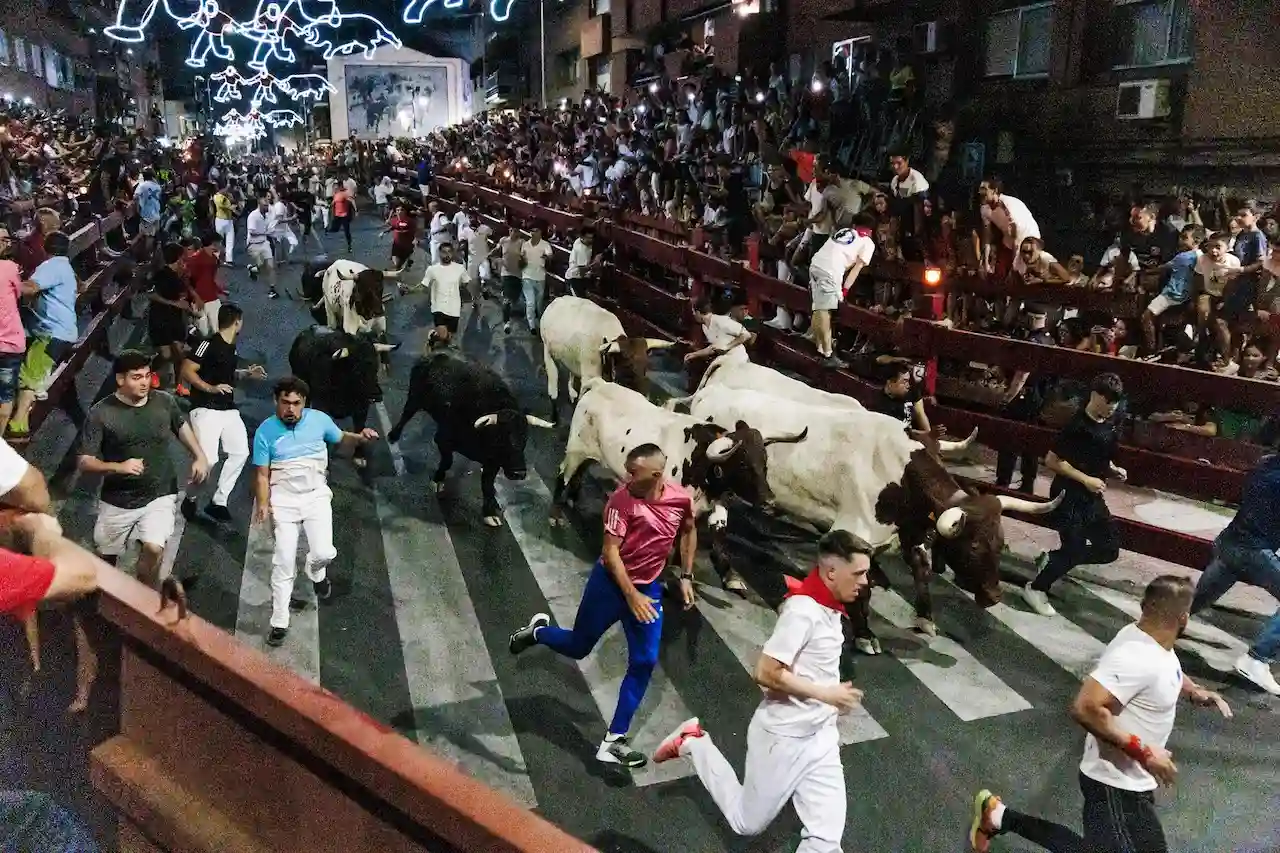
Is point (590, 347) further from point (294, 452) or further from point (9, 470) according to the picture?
point (9, 470)

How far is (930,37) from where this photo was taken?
1742 centimetres

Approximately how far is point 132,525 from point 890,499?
5177 mm

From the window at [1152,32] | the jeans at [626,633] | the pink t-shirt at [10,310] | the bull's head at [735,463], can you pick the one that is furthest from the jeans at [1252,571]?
the window at [1152,32]

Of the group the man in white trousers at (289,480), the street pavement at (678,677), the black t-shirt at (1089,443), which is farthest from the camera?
the black t-shirt at (1089,443)

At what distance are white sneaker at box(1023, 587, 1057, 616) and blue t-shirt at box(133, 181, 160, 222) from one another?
19502mm

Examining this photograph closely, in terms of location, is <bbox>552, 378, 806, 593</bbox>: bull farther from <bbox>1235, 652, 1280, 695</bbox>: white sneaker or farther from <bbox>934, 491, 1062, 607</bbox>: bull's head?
<bbox>1235, 652, 1280, 695</bbox>: white sneaker

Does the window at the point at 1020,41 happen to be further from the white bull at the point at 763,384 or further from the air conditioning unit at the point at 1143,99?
the white bull at the point at 763,384

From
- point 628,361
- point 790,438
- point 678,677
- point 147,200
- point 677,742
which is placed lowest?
point 678,677

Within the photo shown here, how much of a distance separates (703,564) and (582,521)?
1.34m

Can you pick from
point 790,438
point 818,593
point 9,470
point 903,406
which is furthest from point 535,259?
point 818,593

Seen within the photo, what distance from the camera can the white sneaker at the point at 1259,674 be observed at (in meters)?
6.01

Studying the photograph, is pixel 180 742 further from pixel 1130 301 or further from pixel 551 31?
pixel 551 31

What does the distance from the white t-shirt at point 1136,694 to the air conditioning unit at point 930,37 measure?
51.8 feet

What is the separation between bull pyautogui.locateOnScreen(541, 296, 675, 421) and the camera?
34.1ft
